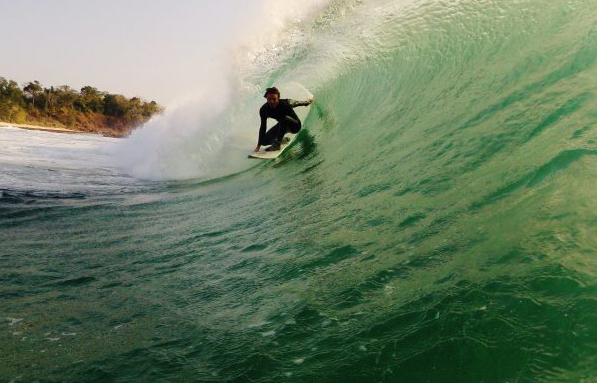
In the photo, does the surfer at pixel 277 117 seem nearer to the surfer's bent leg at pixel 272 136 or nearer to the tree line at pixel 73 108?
the surfer's bent leg at pixel 272 136

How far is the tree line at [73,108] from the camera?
7200cm

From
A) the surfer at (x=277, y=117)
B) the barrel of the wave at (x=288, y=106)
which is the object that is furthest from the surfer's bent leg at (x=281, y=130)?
the barrel of the wave at (x=288, y=106)

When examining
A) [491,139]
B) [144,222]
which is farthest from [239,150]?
[491,139]

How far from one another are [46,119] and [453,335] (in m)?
89.0

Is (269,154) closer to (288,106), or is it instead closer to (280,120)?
(280,120)

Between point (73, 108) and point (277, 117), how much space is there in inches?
3491

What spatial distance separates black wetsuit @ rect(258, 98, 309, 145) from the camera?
959 cm

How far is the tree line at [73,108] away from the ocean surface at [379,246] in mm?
69373

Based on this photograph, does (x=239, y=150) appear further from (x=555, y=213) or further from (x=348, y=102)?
(x=555, y=213)

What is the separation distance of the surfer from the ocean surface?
621mm

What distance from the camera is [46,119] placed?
7962cm

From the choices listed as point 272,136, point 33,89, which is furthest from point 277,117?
point 33,89

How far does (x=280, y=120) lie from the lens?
9.86m

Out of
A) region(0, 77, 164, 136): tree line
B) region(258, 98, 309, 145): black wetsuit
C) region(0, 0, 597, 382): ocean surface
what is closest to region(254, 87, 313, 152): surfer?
region(258, 98, 309, 145): black wetsuit
